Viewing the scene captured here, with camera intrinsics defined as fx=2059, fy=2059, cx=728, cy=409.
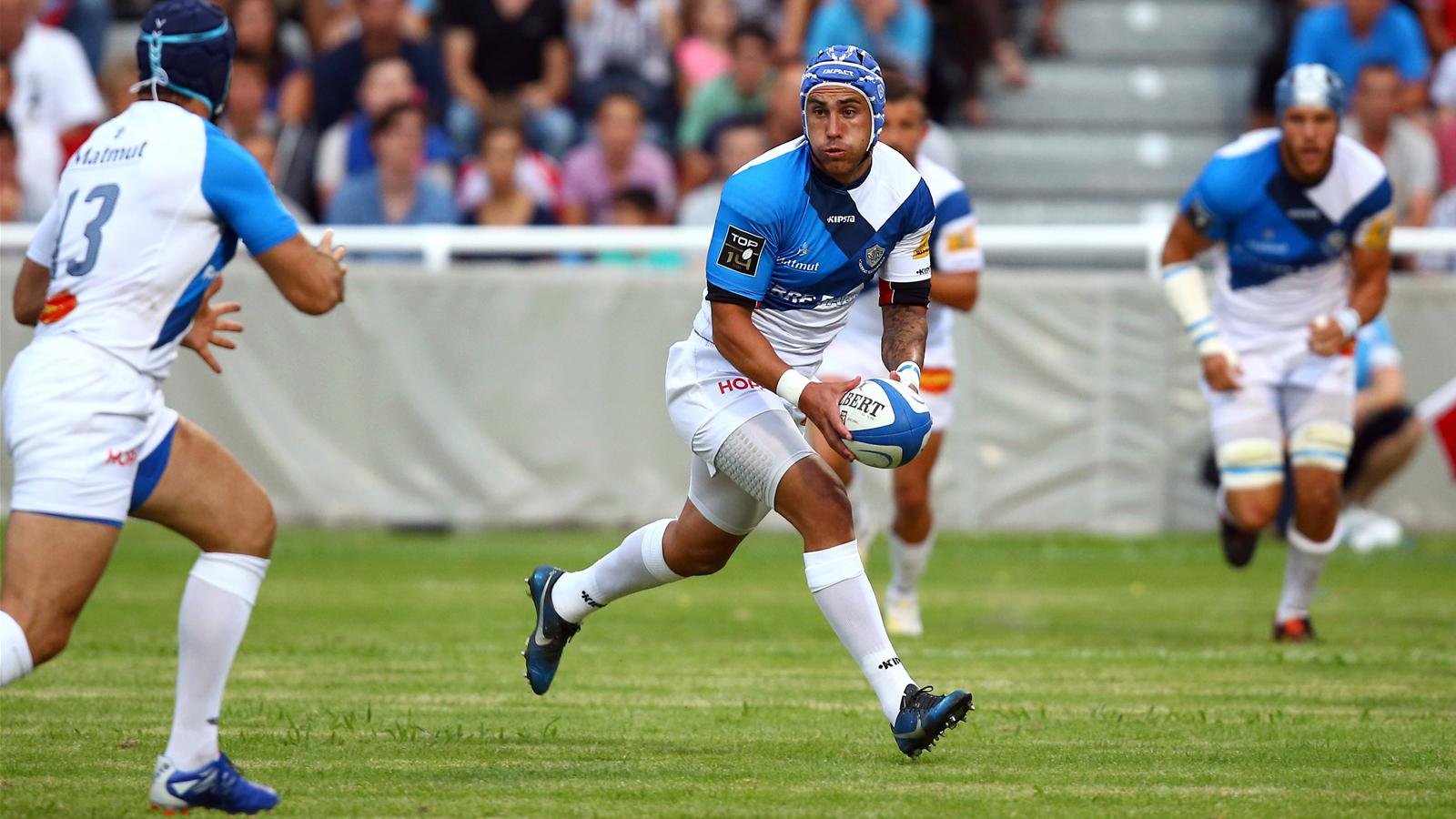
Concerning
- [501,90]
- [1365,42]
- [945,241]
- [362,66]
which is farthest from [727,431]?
[501,90]

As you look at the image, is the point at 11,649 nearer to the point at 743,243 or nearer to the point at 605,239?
the point at 743,243

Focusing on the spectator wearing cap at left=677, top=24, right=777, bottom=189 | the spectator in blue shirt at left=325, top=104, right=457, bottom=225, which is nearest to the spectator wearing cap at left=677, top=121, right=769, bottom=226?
the spectator wearing cap at left=677, top=24, right=777, bottom=189

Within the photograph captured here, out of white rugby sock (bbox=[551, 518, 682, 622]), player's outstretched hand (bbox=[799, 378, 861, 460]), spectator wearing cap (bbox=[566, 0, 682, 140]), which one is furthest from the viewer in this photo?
spectator wearing cap (bbox=[566, 0, 682, 140])

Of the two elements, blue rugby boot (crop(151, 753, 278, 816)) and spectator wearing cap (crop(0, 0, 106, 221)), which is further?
spectator wearing cap (crop(0, 0, 106, 221))

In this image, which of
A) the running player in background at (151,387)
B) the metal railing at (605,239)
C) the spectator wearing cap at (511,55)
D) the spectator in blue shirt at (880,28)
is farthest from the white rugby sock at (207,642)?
the spectator wearing cap at (511,55)

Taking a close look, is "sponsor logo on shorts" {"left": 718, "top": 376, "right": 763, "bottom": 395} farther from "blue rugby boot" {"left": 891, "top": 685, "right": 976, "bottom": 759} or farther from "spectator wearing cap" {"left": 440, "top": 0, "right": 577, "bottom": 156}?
"spectator wearing cap" {"left": 440, "top": 0, "right": 577, "bottom": 156}

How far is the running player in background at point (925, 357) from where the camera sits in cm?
1002

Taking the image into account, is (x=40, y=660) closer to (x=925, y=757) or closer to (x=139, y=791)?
(x=139, y=791)

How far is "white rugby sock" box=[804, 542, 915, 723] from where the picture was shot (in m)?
6.63

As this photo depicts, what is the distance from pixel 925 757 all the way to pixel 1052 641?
3329mm

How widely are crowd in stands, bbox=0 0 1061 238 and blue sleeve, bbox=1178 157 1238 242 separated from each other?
18.5ft

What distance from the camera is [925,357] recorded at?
32.7ft

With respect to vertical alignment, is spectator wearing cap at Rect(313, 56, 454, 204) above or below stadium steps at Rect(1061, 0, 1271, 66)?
above

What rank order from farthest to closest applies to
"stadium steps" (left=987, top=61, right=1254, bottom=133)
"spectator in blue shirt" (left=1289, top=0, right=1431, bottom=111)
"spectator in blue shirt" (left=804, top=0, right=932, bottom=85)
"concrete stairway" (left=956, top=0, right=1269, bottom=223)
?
"stadium steps" (left=987, top=61, right=1254, bottom=133) → "concrete stairway" (left=956, top=0, right=1269, bottom=223) → "spectator in blue shirt" (left=804, top=0, right=932, bottom=85) → "spectator in blue shirt" (left=1289, top=0, right=1431, bottom=111)
